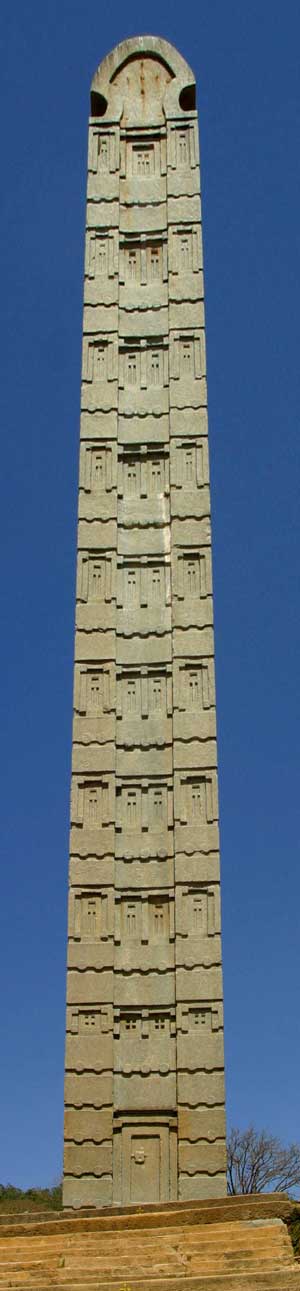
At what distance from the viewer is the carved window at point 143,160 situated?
19.1 meters

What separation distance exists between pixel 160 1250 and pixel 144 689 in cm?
677

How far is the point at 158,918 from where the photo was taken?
14242mm

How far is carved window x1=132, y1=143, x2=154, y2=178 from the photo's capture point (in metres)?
19.1

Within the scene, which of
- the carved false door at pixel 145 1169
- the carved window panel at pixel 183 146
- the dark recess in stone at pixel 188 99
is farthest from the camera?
the dark recess in stone at pixel 188 99

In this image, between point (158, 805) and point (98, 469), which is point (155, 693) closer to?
point (158, 805)

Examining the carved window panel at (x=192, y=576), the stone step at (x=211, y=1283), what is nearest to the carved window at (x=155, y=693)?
the carved window panel at (x=192, y=576)

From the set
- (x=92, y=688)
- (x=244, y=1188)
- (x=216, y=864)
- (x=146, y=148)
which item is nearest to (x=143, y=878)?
(x=216, y=864)

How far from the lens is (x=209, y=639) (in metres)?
15.7

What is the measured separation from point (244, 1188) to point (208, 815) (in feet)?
52.6

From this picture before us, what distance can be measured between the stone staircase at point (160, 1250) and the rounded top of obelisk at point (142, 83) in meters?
14.4

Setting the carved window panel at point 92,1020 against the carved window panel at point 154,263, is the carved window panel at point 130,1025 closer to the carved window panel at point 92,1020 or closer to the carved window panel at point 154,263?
the carved window panel at point 92,1020

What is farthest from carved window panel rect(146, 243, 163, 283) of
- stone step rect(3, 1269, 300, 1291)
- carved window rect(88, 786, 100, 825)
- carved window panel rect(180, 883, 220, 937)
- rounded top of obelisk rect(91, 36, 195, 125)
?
stone step rect(3, 1269, 300, 1291)

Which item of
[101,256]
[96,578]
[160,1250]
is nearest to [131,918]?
[96,578]

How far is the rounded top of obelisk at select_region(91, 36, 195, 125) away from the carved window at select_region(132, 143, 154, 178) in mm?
403
